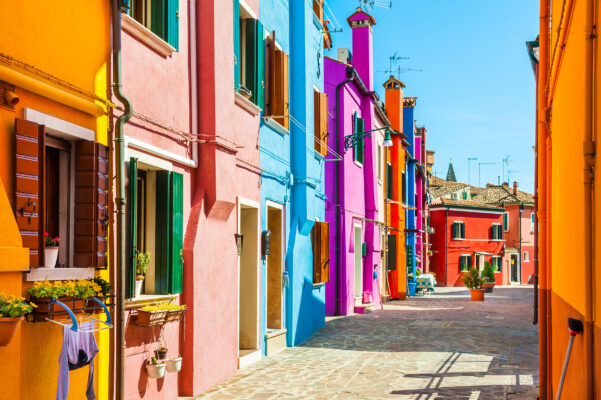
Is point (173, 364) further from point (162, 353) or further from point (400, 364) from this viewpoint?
point (400, 364)

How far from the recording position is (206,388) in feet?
30.0

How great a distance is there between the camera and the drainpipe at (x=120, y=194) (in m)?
6.82

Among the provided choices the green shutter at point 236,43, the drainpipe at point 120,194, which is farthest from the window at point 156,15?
the green shutter at point 236,43

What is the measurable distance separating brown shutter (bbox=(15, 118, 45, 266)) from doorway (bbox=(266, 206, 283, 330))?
7817mm

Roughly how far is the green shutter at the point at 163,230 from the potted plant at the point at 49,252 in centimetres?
234

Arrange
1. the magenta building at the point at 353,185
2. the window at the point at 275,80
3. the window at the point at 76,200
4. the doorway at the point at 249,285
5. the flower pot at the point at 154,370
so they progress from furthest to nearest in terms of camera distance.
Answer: the magenta building at the point at 353,185 → the window at the point at 275,80 → the doorway at the point at 249,285 → the flower pot at the point at 154,370 → the window at the point at 76,200

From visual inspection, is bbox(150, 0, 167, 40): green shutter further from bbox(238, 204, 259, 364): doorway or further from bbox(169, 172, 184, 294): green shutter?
bbox(238, 204, 259, 364): doorway

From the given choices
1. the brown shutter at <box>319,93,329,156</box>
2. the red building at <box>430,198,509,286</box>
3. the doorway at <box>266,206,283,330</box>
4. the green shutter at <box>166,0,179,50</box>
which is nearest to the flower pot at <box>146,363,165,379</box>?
the green shutter at <box>166,0,179,50</box>

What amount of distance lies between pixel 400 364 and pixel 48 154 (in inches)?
299

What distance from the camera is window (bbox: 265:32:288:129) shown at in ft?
40.7

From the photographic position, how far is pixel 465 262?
54.4 meters

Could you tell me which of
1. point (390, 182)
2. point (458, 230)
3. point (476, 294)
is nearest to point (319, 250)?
point (390, 182)

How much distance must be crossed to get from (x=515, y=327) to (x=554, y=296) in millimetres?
10756

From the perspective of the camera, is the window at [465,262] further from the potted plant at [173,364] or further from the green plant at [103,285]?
the green plant at [103,285]
